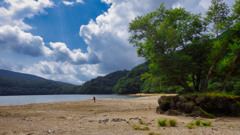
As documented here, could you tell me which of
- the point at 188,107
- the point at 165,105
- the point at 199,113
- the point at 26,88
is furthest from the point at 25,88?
the point at 199,113

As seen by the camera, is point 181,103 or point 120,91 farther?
point 120,91

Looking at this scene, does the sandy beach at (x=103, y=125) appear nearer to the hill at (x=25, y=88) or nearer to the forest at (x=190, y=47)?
the forest at (x=190, y=47)

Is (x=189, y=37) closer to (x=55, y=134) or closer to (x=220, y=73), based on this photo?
(x=220, y=73)

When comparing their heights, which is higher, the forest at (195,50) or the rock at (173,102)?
the forest at (195,50)

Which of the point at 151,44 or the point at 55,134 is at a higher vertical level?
the point at 151,44

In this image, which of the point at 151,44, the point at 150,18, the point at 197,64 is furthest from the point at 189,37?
the point at 150,18

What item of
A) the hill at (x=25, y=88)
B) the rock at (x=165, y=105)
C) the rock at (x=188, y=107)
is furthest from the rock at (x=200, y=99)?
the hill at (x=25, y=88)

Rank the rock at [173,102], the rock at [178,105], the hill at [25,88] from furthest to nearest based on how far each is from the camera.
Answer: the hill at [25,88] < the rock at [173,102] < the rock at [178,105]

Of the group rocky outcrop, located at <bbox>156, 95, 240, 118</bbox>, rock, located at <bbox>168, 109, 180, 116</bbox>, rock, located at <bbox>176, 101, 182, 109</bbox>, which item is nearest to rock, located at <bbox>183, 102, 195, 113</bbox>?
rocky outcrop, located at <bbox>156, 95, 240, 118</bbox>

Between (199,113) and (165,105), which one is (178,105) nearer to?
(165,105)

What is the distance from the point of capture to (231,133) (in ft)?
22.1

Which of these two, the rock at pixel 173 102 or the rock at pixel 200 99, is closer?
the rock at pixel 200 99

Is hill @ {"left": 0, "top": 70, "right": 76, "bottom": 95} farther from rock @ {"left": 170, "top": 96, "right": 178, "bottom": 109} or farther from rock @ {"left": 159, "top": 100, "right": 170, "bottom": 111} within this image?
rock @ {"left": 170, "top": 96, "right": 178, "bottom": 109}

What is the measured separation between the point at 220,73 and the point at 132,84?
417 feet
